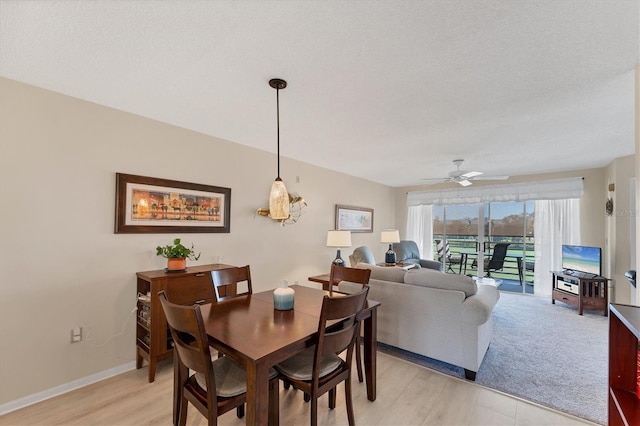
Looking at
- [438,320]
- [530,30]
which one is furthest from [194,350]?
[530,30]

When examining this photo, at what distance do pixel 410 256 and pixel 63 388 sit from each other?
5599 mm

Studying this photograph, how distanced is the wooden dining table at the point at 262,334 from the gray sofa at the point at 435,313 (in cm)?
79

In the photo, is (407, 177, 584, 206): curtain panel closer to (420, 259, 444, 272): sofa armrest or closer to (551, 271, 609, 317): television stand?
(420, 259, 444, 272): sofa armrest

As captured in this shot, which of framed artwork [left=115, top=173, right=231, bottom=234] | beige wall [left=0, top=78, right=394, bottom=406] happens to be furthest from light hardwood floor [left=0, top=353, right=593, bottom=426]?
framed artwork [left=115, top=173, right=231, bottom=234]

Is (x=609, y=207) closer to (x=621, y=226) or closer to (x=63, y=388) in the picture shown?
(x=621, y=226)

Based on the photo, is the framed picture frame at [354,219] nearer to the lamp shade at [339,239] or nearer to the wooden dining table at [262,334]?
the lamp shade at [339,239]

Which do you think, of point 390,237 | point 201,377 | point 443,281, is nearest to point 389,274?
point 443,281

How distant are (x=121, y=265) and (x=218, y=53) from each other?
206 centimetres

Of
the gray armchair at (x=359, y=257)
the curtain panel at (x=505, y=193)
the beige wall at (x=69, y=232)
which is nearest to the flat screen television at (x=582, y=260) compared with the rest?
the curtain panel at (x=505, y=193)

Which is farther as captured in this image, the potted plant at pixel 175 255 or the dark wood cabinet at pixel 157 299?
the potted plant at pixel 175 255

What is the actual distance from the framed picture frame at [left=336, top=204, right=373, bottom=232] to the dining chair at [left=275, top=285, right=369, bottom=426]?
138 inches

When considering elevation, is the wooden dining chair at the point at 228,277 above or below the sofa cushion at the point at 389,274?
above

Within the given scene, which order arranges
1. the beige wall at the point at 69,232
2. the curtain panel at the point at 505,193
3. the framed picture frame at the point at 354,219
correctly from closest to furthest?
the beige wall at the point at 69,232, the curtain panel at the point at 505,193, the framed picture frame at the point at 354,219

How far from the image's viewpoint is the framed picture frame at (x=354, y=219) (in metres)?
5.34
